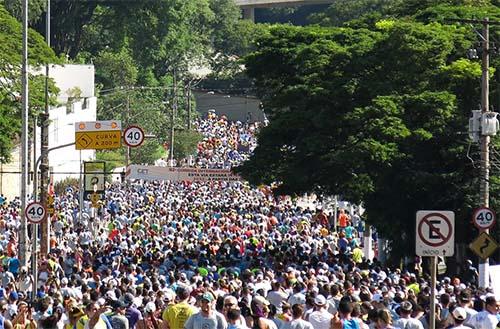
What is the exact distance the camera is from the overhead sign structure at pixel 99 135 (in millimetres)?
51397

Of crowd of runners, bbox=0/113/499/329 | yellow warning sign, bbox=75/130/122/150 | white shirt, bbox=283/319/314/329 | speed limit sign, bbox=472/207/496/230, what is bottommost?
crowd of runners, bbox=0/113/499/329

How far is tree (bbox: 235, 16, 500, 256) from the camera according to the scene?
44.4 meters

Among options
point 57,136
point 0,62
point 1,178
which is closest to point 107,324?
point 0,62

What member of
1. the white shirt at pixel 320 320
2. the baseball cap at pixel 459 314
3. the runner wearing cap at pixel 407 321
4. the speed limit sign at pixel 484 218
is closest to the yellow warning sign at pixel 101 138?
the speed limit sign at pixel 484 218

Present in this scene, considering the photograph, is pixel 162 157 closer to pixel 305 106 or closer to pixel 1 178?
pixel 1 178

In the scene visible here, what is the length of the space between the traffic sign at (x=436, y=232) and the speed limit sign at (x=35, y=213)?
17.9 m

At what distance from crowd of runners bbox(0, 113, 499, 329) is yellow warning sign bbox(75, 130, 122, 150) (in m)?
2.70

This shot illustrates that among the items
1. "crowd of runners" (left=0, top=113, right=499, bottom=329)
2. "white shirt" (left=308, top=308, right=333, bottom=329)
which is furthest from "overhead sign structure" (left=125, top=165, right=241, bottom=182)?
"white shirt" (left=308, top=308, right=333, bottom=329)

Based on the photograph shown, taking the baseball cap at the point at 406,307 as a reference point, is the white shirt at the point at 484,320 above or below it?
below

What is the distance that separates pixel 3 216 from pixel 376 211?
16.1 meters

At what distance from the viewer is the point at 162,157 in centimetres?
10444

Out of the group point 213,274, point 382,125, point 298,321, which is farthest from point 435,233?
point 382,125

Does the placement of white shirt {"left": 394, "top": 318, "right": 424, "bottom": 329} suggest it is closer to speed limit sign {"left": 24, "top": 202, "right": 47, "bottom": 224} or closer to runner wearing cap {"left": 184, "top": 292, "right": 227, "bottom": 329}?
runner wearing cap {"left": 184, "top": 292, "right": 227, "bottom": 329}

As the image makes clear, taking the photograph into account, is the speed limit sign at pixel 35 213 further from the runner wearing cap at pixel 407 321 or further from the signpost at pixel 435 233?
the signpost at pixel 435 233
